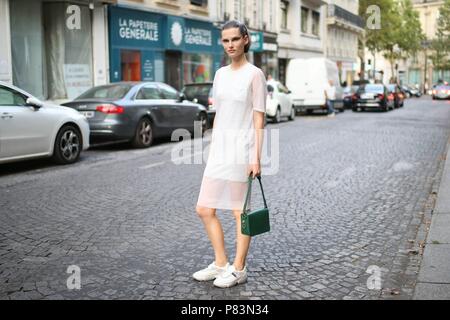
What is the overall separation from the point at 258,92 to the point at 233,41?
38 centimetres

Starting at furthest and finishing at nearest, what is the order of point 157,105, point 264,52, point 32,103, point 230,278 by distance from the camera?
point 264,52 → point 157,105 → point 32,103 → point 230,278

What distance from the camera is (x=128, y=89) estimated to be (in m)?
14.0

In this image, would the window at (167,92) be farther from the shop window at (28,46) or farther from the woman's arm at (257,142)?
the woman's arm at (257,142)

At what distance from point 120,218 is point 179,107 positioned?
8.77m

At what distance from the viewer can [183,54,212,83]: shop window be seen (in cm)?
2685

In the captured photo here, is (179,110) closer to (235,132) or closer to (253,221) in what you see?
(235,132)

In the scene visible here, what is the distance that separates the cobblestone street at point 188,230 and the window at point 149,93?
2764 millimetres

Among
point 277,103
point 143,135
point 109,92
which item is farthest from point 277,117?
point 109,92

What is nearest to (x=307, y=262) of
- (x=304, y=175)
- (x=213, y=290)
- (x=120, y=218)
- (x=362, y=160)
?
(x=213, y=290)

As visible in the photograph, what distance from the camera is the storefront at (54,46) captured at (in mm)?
17641

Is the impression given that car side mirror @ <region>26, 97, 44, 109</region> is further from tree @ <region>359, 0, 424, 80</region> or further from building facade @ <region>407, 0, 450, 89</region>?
building facade @ <region>407, 0, 450, 89</region>

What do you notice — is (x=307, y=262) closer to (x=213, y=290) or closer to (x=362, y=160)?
(x=213, y=290)

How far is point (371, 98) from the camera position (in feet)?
98.6

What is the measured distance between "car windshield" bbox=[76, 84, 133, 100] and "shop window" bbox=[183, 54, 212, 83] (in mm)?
12519
